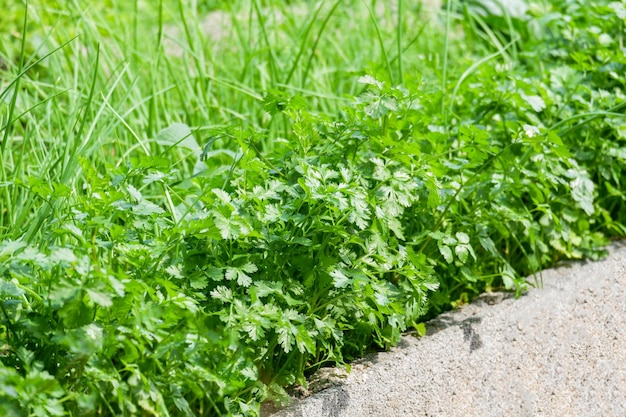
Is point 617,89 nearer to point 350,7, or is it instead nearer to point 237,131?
point 237,131

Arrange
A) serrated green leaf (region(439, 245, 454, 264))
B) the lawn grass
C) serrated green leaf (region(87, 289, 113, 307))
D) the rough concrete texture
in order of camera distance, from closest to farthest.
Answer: serrated green leaf (region(87, 289, 113, 307)) < the lawn grass < the rough concrete texture < serrated green leaf (region(439, 245, 454, 264))

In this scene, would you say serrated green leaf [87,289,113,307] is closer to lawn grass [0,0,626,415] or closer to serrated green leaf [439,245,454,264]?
Answer: lawn grass [0,0,626,415]

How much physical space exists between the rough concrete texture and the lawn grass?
0.24 ft

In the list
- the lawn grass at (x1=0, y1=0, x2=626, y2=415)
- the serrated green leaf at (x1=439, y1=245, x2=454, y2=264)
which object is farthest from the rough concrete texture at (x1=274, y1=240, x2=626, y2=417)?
the serrated green leaf at (x1=439, y1=245, x2=454, y2=264)

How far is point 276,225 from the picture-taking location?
1.90 meters

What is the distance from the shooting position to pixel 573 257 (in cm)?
256

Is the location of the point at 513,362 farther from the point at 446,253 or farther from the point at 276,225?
the point at 276,225

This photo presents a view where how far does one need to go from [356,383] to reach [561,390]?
632 millimetres

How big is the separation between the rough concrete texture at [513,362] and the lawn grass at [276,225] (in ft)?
0.24

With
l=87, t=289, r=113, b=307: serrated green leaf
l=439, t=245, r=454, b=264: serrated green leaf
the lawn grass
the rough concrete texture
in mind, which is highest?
l=87, t=289, r=113, b=307: serrated green leaf

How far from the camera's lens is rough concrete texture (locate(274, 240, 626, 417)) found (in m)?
1.94

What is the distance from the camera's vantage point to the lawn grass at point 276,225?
1555mm

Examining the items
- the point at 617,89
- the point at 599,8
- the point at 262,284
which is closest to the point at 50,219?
the point at 262,284

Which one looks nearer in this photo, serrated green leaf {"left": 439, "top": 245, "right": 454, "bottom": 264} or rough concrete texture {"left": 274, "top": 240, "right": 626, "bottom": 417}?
rough concrete texture {"left": 274, "top": 240, "right": 626, "bottom": 417}
